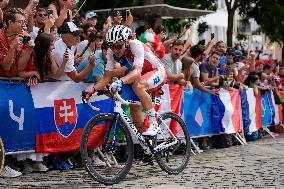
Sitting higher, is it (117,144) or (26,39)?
(26,39)

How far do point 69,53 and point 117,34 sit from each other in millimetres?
1115

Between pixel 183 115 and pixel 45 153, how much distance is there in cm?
387

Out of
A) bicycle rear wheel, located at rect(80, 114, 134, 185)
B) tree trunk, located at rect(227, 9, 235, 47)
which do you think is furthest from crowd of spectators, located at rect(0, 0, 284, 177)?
tree trunk, located at rect(227, 9, 235, 47)

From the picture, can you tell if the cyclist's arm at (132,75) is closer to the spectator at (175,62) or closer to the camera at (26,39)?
the camera at (26,39)

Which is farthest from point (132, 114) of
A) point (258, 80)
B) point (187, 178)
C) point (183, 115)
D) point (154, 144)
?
point (258, 80)

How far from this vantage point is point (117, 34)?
30.6 feet

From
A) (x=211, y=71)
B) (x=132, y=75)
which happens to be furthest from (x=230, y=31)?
(x=132, y=75)

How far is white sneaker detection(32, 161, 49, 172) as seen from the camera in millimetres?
10227

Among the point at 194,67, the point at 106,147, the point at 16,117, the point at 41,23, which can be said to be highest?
the point at 41,23

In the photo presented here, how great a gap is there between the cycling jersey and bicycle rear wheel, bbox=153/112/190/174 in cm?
60

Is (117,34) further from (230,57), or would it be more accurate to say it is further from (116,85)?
(230,57)

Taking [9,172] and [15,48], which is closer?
[15,48]

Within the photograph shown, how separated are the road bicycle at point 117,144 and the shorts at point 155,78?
0.36 metres

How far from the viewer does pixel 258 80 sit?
688 inches
